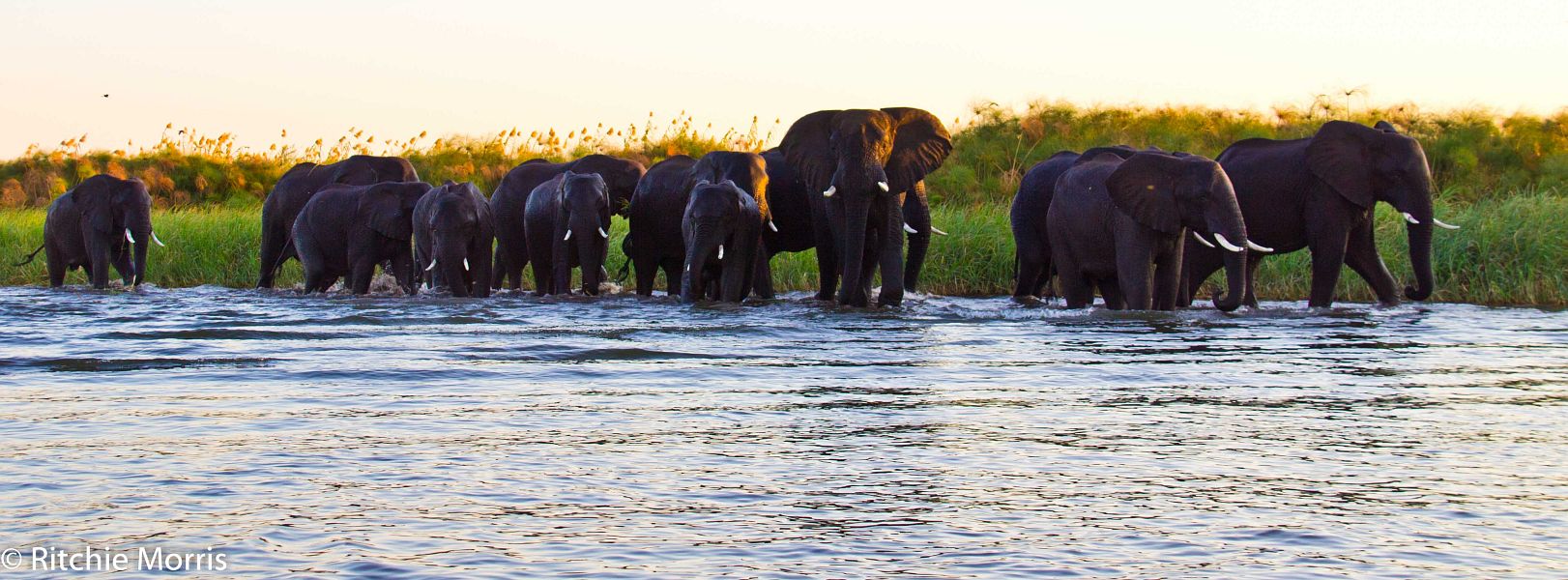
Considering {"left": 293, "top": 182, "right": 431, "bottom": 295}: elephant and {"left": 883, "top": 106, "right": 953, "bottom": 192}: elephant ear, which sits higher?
{"left": 883, "top": 106, "right": 953, "bottom": 192}: elephant ear

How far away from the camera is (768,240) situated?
15.8m

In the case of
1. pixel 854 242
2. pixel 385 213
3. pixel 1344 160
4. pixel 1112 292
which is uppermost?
pixel 1344 160

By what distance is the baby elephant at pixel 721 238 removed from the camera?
13.4m

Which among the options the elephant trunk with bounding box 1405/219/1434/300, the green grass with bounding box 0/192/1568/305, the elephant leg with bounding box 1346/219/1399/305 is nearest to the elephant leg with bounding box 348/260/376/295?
the green grass with bounding box 0/192/1568/305

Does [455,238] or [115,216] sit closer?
[455,238]

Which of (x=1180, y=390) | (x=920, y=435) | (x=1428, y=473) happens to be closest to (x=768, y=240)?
(x=1180, y=390)

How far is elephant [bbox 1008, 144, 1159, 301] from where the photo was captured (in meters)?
14.1

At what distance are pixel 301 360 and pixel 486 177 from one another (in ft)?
74.8

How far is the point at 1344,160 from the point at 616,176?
6.93 m

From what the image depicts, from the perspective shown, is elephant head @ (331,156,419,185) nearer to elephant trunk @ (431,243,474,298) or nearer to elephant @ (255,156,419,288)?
elephant @ (255,156,419,288)

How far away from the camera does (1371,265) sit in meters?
13.9

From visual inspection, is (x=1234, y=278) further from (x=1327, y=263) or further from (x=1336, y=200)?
(x=1336, y=200)

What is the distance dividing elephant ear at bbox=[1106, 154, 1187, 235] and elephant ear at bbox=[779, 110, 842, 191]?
281 centimetres

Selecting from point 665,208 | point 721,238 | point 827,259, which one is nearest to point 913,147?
point 827,259
